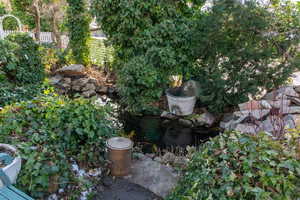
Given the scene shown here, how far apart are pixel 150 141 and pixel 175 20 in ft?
7.83

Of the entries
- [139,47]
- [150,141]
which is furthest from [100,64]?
[150,141]

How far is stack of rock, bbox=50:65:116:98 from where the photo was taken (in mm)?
6109

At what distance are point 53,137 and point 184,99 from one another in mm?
2722

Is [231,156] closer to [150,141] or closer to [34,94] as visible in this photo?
[150,141]

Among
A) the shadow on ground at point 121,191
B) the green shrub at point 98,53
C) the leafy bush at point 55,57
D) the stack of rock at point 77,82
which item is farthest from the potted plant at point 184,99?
the leafy bush at point 55,57

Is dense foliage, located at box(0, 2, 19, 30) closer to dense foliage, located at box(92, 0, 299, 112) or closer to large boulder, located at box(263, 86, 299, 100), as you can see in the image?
dense foliage, located at box(92, 0, 299, 112)

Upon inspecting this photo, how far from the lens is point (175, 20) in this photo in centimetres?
493

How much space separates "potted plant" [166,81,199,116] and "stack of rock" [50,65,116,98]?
1891 millimetres

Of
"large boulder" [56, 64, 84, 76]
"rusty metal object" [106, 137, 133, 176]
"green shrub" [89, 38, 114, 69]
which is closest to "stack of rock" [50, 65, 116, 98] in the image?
"large boulder" [56, 64, 84, 76]

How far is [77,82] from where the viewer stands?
247 inches

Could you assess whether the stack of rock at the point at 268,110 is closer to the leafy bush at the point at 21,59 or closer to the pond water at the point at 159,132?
the pond water at the point at 159,132

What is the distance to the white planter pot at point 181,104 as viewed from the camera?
473 cm

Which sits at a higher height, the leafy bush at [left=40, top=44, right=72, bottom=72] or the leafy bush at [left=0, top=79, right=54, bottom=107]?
the leafy bush at [left=40, top=44, right=72, bottom=72]

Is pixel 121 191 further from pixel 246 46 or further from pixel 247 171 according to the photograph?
pixel 246 46
